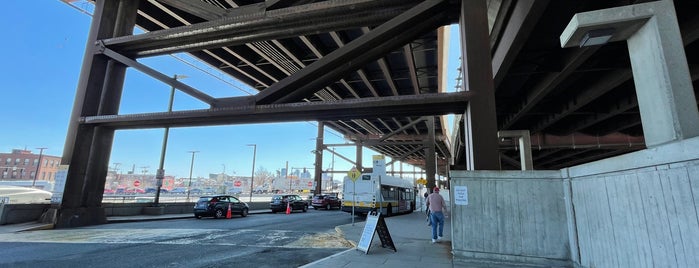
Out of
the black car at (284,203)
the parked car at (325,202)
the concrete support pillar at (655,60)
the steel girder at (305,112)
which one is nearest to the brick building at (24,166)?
the parked car at (325,202)

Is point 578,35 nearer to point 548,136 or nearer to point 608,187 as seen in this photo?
point 608,187

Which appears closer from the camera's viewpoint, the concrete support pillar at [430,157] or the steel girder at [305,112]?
the steel girder at [305,112]

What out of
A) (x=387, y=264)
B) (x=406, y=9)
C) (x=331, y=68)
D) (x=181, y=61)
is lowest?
(x=387, y=264)

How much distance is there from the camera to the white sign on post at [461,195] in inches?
324

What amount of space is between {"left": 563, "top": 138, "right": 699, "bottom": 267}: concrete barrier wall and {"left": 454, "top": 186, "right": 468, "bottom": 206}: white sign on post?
2.35m

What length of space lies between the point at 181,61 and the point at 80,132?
880 cm

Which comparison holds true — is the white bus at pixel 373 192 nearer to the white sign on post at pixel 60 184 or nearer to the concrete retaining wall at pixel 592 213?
the concrete retaining wall at pixel 592 213

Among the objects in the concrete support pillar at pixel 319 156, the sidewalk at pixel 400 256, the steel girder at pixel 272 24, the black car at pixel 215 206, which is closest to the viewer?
A: the sidewalk at pixel 400 256

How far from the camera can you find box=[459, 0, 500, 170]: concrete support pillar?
9125 millimetres

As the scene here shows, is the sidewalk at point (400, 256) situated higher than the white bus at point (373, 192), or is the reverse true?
the white bus at point (373, 192)

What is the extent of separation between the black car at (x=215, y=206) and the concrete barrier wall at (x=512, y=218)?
54.8 ft

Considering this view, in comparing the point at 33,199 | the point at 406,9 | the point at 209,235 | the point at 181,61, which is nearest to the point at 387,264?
the point at 209,235

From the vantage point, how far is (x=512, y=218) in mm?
7812

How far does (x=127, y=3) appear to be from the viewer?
16.3 metres
